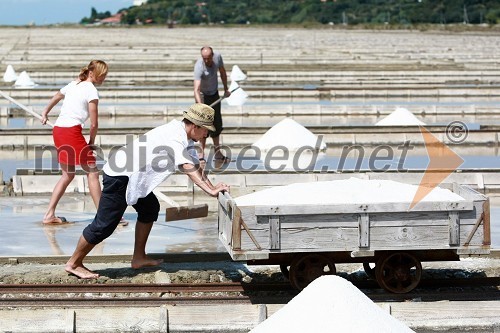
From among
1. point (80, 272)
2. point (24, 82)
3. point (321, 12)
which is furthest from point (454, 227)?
point (321, 12)

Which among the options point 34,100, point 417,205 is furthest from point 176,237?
point 34,100

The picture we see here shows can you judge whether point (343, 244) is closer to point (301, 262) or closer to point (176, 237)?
point (301, 262)

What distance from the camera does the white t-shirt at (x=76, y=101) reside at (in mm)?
8867

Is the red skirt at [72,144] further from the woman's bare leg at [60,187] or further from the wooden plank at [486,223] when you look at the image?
the wooden plank at [486,223]

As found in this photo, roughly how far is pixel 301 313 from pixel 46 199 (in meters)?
6.55

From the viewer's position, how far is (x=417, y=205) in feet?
23.4

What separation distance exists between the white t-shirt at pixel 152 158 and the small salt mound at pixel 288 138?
728cm

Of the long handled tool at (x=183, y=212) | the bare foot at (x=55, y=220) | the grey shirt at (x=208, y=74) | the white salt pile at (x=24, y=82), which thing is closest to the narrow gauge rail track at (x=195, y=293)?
the long handled tool at (x=183, y=212)

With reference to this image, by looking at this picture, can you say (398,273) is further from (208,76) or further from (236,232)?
(208,76)

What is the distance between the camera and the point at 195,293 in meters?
7.52

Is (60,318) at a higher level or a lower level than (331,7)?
lower

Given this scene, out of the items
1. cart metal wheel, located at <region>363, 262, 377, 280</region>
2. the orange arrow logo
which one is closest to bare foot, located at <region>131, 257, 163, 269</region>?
cart metal wheel, located at <region>363, 262, 377, 280</region>

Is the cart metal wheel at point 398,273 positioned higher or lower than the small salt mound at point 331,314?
lower

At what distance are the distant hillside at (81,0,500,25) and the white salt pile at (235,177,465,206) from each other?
282 ft
